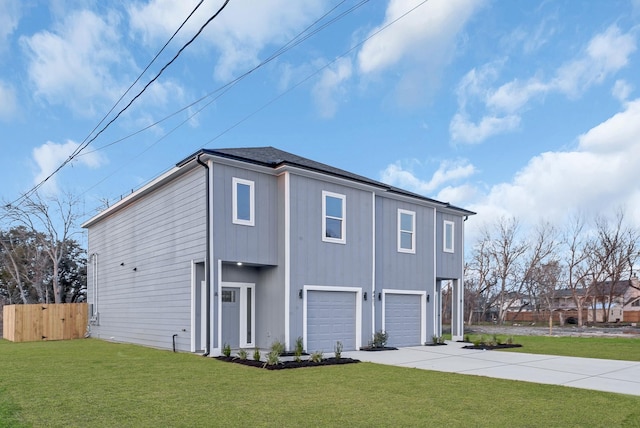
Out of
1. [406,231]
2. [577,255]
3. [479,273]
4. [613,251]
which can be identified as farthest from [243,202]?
[613,251]

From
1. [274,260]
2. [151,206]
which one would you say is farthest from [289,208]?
[151,206]

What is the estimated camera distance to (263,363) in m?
9.61

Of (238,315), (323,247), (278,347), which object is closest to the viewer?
(278,347)

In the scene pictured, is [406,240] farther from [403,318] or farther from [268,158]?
[268,158]

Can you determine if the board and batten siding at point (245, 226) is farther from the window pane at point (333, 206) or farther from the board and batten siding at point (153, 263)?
the window pane at point (333, 206)

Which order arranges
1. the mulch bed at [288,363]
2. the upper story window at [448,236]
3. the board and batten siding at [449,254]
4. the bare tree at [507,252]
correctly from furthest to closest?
the bare tree at [507,252]
the upper story window at [448,236]
the board and batten siding at [449,254]
the mulch bed at [288,363]

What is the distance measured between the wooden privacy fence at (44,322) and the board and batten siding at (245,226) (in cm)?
1074

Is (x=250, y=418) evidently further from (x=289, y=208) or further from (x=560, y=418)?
(x=289, y=208)

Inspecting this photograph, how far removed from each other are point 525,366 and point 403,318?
538cm

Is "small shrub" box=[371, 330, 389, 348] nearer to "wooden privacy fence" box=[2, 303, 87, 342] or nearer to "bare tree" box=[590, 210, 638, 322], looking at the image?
"wooden privacy fence" box=[2, 303, 87, 342]

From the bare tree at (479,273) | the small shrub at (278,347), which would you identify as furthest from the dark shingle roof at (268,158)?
the bare tree at (479,273)

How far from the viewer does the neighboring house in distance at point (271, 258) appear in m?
11.8

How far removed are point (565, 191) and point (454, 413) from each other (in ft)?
83.5

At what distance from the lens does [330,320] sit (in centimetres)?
1295
